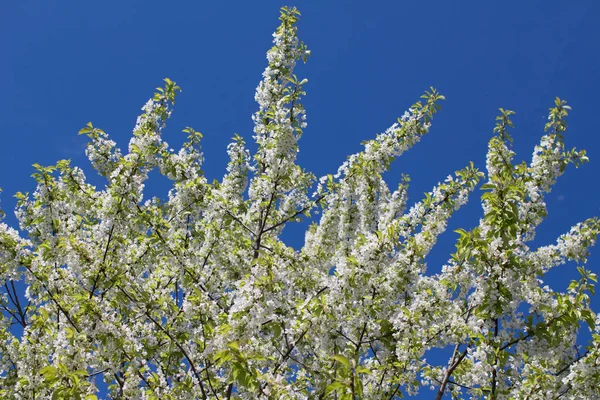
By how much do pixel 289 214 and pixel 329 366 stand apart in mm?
3383

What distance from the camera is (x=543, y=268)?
27.6 ft

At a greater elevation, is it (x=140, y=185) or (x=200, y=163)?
(x=200, y=163)

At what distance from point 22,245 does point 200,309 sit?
2.85m

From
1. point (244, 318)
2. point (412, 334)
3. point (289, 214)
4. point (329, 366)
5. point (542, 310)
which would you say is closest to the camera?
point (244, 318)

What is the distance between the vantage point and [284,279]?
645 centimetres

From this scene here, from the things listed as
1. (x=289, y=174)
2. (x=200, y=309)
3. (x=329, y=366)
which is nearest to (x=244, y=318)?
(x=200, y=309)

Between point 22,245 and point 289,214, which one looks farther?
point 289,214

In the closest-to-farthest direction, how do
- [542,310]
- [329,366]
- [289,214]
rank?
[542,310]
[329,366]
[289,214]

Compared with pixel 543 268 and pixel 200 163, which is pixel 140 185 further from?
pixel 543 268

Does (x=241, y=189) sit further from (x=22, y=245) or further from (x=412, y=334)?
(x=412, y=334)

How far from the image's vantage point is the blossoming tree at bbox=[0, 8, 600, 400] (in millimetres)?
5855

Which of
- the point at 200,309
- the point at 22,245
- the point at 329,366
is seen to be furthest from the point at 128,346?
the point at 329,366

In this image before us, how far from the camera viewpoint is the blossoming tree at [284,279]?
231 inches

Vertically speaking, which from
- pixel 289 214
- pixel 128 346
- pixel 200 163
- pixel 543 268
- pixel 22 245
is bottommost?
pixel 128 346
